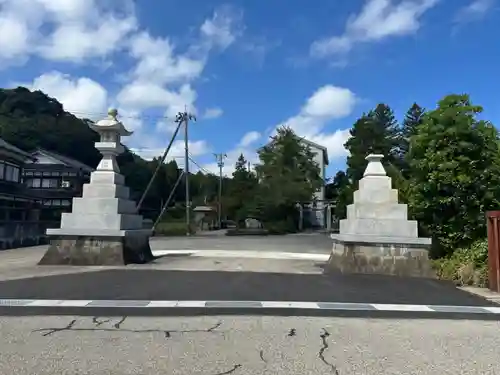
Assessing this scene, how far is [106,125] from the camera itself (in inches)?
550

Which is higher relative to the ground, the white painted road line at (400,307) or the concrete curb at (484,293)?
the concrete curb at (484,293)

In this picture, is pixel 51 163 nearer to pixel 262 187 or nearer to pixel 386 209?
pixel 262 187

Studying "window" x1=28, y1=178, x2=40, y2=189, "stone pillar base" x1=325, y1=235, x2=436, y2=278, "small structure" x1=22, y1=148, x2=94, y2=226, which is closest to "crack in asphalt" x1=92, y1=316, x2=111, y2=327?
"stone pillar base" x1=325, y1=235, x2=436, y2=278

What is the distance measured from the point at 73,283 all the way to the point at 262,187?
120ft

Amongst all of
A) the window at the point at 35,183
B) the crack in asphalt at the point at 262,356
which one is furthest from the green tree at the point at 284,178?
the crack in asphalt at the point at 262,356

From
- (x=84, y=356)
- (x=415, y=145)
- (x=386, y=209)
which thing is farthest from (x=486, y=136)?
(x=84, y=356)

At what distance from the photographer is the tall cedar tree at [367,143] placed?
43.9 m

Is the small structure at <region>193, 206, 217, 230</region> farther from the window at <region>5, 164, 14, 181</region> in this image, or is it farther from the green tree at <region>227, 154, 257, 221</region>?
the window at <region>5, 164, 14, 181</region>

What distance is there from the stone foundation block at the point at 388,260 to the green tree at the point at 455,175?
1172mm

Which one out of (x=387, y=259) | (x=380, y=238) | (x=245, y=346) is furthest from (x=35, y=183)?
(x=245, y=346)

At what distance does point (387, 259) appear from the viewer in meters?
12.0

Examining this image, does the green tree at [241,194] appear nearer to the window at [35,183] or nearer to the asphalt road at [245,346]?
the window at [35,183]

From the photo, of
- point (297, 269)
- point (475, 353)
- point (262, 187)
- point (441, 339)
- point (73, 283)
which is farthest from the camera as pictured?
point (262, 187)

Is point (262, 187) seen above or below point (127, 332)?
above
